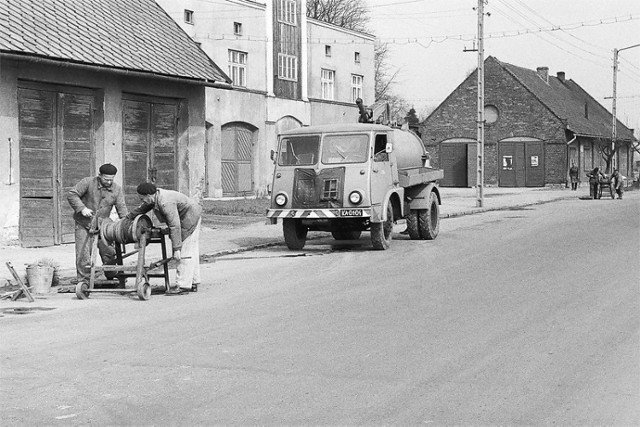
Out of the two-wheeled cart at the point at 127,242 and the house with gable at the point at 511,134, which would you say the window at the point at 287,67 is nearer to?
the house with gable at the point at 511,134

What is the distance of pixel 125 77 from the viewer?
63.6 feet

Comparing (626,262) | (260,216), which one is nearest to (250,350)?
(626,262)

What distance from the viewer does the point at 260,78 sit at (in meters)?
37.3

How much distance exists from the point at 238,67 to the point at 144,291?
83.8 ft

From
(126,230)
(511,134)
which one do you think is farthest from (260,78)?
(126,230)

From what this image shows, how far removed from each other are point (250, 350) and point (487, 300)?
388 cm

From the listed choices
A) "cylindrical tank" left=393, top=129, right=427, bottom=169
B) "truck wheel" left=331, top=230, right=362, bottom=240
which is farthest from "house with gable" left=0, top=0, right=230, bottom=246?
"cylindrical tank" left=393, top=129, right=427, bottom=169

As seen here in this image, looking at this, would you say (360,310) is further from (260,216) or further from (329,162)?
(260,216)

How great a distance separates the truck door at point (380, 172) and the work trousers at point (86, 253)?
6.05 metres

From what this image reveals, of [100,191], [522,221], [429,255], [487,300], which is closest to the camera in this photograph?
[487,300]

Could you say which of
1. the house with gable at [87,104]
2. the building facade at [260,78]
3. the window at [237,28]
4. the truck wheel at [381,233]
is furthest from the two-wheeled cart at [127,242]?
the window at [237,28]

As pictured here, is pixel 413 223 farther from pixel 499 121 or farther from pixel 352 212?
pixel 499 121

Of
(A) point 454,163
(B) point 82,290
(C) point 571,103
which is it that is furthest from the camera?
(C) point 571,103

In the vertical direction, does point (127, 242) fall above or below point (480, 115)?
below
